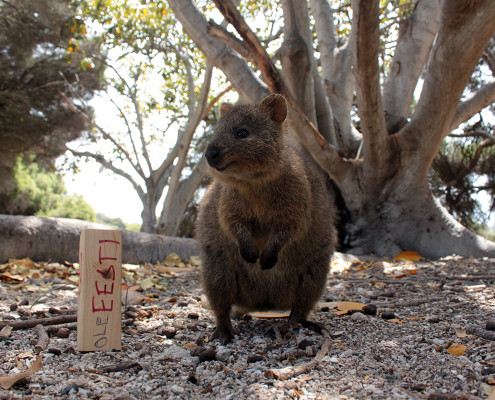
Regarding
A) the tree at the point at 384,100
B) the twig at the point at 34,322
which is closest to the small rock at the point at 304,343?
the twig at the point at 34,322

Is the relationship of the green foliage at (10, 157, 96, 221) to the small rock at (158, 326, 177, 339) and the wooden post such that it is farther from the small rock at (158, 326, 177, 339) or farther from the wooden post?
the wooden post

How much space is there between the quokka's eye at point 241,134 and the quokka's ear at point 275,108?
0.98ft

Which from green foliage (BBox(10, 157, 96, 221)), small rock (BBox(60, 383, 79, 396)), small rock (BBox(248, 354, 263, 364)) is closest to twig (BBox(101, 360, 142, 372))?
small rock (BBox(60, 383, 79, 396))

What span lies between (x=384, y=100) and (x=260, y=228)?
550 centimetres

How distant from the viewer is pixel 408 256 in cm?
618

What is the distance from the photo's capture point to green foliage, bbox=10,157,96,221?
1898 cm

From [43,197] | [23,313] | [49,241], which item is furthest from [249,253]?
[43,197]

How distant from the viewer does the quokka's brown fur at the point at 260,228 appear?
2.79 meters

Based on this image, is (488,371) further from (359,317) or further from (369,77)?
(369,77)

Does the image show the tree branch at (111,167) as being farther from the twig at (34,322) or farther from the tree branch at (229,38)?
the twig at (34,322)

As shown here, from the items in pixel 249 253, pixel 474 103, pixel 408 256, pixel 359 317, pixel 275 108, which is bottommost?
pixel 359 317

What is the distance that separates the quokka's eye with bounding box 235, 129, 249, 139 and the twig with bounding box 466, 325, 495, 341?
71.7 inches

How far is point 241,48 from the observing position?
16.9 feet

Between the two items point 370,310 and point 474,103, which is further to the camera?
point 474,103
